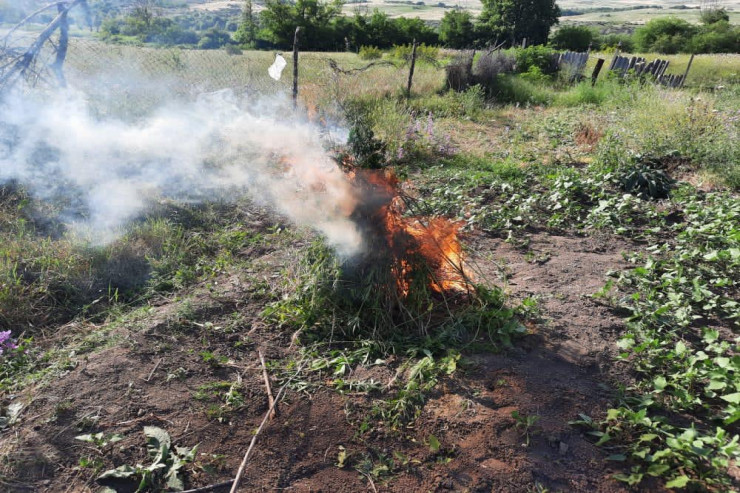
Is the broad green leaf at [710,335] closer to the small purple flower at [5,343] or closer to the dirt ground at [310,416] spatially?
the dirt ground at [310,416]

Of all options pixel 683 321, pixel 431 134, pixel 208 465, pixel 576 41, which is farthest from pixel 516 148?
pixel 576 41

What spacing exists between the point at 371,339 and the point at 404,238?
0.72 m

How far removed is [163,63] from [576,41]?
30.9m

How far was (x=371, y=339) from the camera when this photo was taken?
3.11 m

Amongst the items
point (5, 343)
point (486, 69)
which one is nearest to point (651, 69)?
point (486, 69)

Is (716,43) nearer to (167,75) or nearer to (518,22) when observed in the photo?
(518,22)

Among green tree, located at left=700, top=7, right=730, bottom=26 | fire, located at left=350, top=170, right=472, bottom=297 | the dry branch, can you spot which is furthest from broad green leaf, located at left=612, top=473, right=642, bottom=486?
green tree, located at left=700, top=7, right=730, bottom=26

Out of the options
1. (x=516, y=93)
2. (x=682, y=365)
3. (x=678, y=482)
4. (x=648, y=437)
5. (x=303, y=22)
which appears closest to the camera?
(x=678, y=482)

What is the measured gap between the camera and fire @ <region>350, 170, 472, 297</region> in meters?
3.12

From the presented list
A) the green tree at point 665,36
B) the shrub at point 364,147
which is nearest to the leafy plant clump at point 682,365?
the shrub at point 364,147

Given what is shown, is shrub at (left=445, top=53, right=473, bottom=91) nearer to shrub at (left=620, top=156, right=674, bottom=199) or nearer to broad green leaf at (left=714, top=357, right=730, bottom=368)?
shrub at (left=620, top=156, right=674, bottom=199)

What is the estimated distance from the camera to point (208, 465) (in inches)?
90.0

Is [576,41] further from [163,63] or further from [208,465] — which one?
[208,465]

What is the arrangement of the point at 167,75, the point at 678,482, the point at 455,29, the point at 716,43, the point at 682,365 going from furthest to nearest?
1. the point at 455,29
2. the point at 716,43
3. the point at 167,75
4. the point at 682,365
5. the point at 678,482
